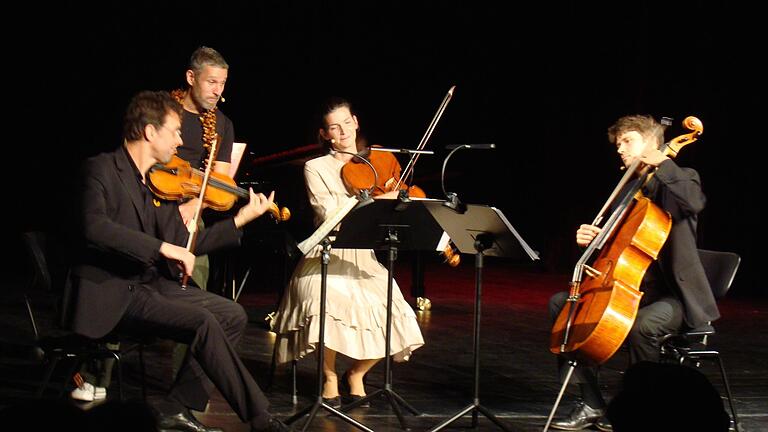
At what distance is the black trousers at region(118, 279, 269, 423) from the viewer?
371 cm

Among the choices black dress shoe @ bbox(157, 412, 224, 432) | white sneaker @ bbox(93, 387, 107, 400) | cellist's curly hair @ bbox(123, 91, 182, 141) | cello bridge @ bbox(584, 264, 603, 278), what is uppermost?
cellist's curly hair @ bbox(123, 91, 182, 141)

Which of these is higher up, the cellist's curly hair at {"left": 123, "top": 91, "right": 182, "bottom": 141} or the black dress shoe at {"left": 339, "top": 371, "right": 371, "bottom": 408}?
the cellist's curly hair at {"left": 123, "top": 91, "right": 182, "bottom": 141}

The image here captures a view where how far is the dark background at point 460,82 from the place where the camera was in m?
9.34

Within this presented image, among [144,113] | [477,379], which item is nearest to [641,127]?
[477,379]

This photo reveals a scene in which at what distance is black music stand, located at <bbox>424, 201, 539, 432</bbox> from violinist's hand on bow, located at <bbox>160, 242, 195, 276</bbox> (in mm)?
977

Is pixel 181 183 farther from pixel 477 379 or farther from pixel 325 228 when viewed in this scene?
pixel 477 379

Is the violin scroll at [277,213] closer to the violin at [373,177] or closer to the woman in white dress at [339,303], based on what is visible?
the woman in white dress at [339,303]

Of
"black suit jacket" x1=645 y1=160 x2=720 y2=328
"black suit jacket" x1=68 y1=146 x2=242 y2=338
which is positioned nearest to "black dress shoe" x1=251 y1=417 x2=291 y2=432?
"black suit jacket" x1=68 y1=146 x2=242 y2=338

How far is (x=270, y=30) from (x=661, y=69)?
3922 mm

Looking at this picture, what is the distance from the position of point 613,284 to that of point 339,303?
125 centimetres

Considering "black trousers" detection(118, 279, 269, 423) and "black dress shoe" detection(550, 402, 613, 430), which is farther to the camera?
"black dress shoe" detection(550, 402, 613, 430)

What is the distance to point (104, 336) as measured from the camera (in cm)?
381

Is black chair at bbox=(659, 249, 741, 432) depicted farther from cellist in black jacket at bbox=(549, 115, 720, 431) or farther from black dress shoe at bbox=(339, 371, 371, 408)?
black dress shoe at bbox=(339, 371, 371, 408)

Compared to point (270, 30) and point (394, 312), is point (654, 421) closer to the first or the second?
point (394, 312)
